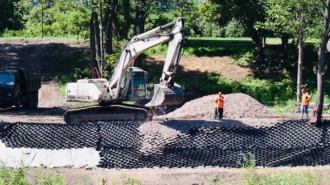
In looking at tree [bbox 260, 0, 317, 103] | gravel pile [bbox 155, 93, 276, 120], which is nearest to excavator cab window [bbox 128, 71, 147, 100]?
gravel pile [bbox 155, 93, 276, 120]

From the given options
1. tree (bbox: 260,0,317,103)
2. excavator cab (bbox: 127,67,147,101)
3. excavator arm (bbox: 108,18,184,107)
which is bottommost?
excavator cab (bbox: 127,67,147,101)

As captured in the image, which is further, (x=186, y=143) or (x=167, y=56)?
(x=167, y=56)

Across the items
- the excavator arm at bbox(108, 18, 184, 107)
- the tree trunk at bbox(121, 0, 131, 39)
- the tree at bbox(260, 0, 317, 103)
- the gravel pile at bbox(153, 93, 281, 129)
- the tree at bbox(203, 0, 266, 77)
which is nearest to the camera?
the excavator arm at bbox(108, 18, 184, 107)

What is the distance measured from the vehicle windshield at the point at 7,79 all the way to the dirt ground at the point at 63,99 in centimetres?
149

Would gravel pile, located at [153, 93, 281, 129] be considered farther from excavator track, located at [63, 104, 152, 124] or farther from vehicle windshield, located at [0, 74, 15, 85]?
vehicle windshield, located at [0, 74, 15, 85]

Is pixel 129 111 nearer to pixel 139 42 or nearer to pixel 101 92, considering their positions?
pixel 101 92

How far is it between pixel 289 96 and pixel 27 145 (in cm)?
2369

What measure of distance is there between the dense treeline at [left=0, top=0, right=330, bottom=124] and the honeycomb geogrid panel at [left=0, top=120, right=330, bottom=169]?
2975 mm

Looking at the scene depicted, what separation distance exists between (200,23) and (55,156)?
47.3 m

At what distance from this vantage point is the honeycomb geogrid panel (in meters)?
21.1

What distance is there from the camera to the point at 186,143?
21469 millimetres

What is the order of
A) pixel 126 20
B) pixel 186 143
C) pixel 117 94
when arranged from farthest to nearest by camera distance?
pixel 126 20, pixel 117 94, pixel 186 143

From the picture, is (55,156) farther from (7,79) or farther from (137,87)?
(7,79)

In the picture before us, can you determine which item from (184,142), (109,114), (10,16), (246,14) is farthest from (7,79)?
(10,16)
